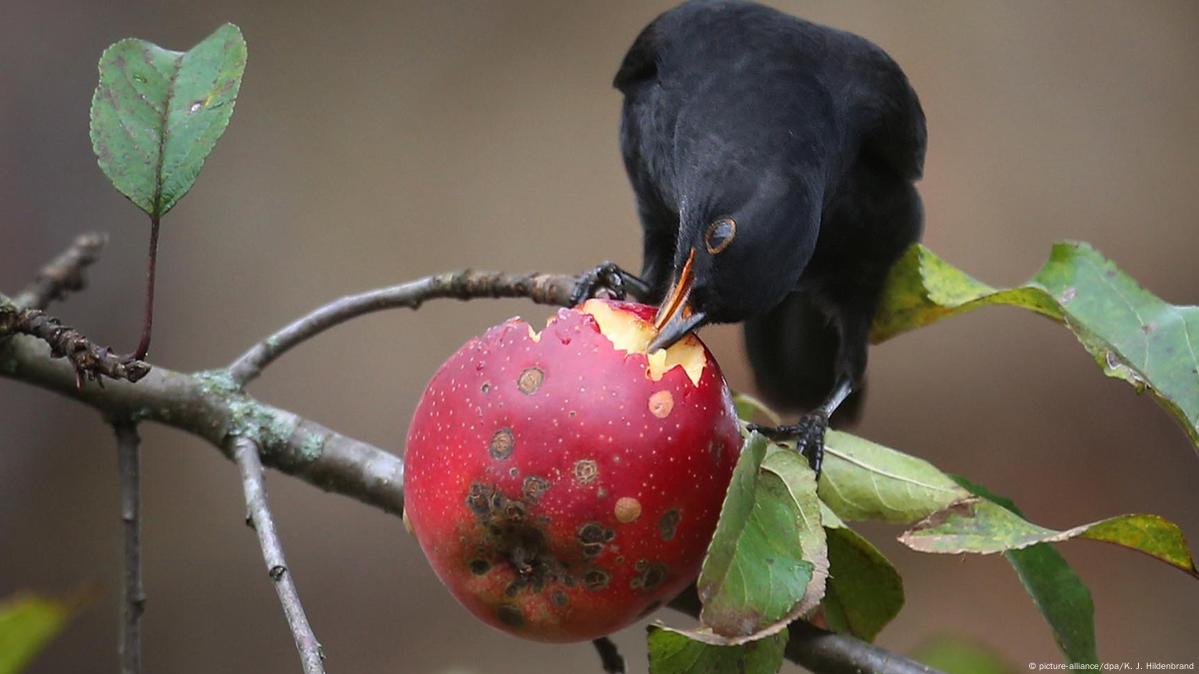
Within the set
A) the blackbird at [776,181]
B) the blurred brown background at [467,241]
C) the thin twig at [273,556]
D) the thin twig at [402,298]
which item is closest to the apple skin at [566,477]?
the thin twig at [273,556]

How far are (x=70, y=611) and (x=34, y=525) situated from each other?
297 cm

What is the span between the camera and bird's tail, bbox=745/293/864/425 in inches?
97.3

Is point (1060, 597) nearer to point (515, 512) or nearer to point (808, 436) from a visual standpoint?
point (808, 436)

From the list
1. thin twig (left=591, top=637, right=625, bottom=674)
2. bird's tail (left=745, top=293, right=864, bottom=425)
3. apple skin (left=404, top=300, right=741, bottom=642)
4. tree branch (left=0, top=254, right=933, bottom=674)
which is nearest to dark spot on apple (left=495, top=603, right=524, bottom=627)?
apple skin (left=404, top=300, right=741, bottom=642)

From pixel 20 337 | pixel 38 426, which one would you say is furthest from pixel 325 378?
pixel 20 337

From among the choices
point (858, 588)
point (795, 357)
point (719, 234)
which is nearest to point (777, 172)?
point (719, 234)

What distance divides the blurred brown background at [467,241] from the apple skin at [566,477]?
115 inches

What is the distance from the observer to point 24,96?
405cm

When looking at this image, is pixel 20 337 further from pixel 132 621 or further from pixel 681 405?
pixel 681 405

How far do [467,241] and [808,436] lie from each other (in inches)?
114

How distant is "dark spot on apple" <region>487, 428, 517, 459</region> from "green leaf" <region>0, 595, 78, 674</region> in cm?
40

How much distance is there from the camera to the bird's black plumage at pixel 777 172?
59.9 inches

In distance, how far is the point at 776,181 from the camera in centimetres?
156

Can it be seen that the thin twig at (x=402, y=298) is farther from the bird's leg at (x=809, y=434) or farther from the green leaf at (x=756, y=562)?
the green leaf at (x=756, y=562)
